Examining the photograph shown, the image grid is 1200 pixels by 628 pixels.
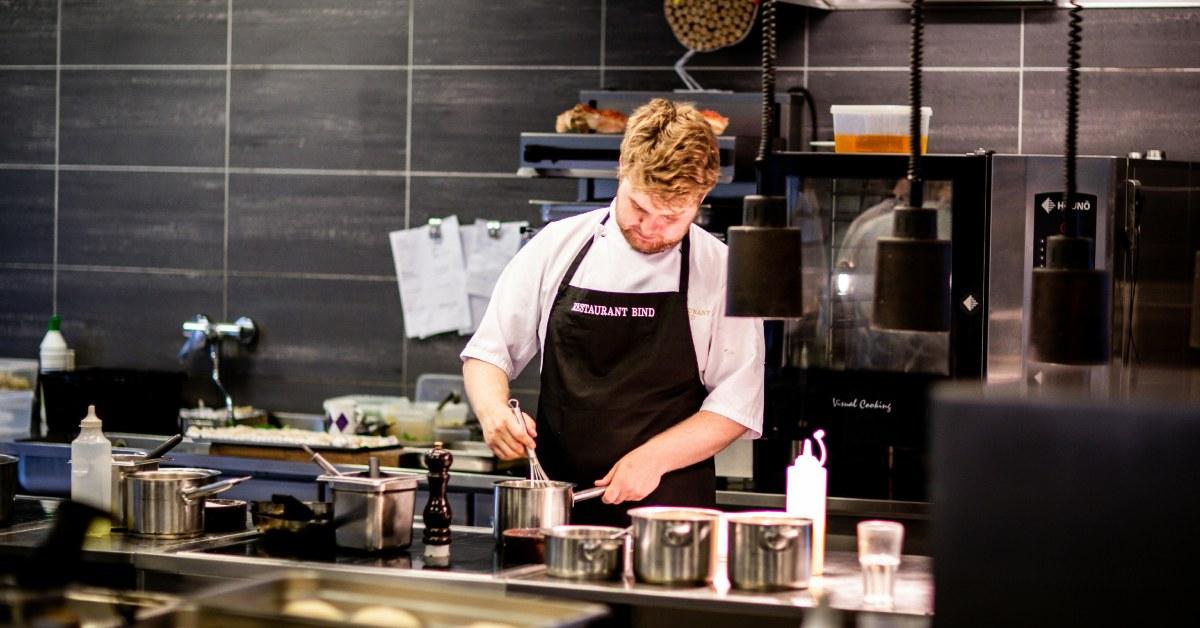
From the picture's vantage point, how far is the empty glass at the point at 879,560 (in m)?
2.65

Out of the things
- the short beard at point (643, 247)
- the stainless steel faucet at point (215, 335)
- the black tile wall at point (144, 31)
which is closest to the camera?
the short beard at point (643, 247)

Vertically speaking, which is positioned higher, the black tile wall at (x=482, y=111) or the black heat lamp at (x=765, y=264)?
the black tile wall at (x=482, y=111)

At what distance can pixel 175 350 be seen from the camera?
5.87 meters

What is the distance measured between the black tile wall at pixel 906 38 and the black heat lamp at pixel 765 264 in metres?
2.93

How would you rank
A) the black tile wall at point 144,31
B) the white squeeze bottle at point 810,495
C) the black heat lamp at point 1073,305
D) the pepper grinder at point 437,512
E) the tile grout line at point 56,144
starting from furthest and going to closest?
the tile grout line at point 56,144
the black tile wall at point 144,31
the pepper grinder at point 437,512
the white squeeze bottle at point 810,495
the black heat lamp at point 1073,305

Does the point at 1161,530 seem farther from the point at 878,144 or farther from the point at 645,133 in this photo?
the point at 878,144

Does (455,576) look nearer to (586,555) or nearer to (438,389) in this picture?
(586,555)

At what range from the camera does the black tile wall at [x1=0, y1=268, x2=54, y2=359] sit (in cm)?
602

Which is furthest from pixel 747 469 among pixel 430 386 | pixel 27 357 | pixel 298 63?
pixel 27 357

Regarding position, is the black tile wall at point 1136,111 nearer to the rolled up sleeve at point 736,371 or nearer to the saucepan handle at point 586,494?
the rolled up sleeve at point 736,371

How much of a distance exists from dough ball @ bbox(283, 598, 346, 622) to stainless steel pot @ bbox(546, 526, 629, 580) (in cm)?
61

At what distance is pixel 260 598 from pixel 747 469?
2554mm

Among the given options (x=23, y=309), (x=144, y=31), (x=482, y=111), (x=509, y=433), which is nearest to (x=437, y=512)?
(x=509, y=433)

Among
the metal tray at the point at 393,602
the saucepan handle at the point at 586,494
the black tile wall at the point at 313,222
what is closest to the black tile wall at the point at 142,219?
the black tile wall at the point at 313,222
